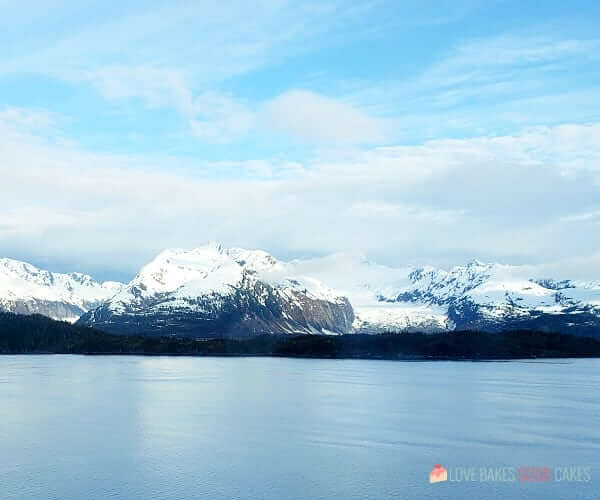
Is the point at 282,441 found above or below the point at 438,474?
below

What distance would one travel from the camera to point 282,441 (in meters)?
85.5

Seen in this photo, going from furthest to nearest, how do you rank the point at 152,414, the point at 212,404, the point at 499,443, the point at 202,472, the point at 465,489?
the point at 212,404
the point at 152,414
the point at 499,443
the point at 202,472
the point at 465,489

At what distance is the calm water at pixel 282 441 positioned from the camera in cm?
6119

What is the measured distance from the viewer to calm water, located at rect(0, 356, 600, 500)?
61188 millimetres

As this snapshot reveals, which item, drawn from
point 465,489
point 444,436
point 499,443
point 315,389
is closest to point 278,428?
Result: point 444,436

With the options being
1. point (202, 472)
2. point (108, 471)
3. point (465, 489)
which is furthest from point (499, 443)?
point (108, 471)

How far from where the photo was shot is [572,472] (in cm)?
6762

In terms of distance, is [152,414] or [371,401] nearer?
[152,414]

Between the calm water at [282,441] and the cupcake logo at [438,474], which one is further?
the cupcake logo at [438,474]

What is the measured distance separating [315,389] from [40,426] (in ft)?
248

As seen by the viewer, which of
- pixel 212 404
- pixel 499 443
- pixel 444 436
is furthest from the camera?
pixel 212 404

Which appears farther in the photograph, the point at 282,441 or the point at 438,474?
the point at 282,441

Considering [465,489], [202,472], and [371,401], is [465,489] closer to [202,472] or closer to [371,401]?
[202,472]

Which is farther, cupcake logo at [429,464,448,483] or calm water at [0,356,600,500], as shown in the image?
cupcake logo at [429,464,448,483]
